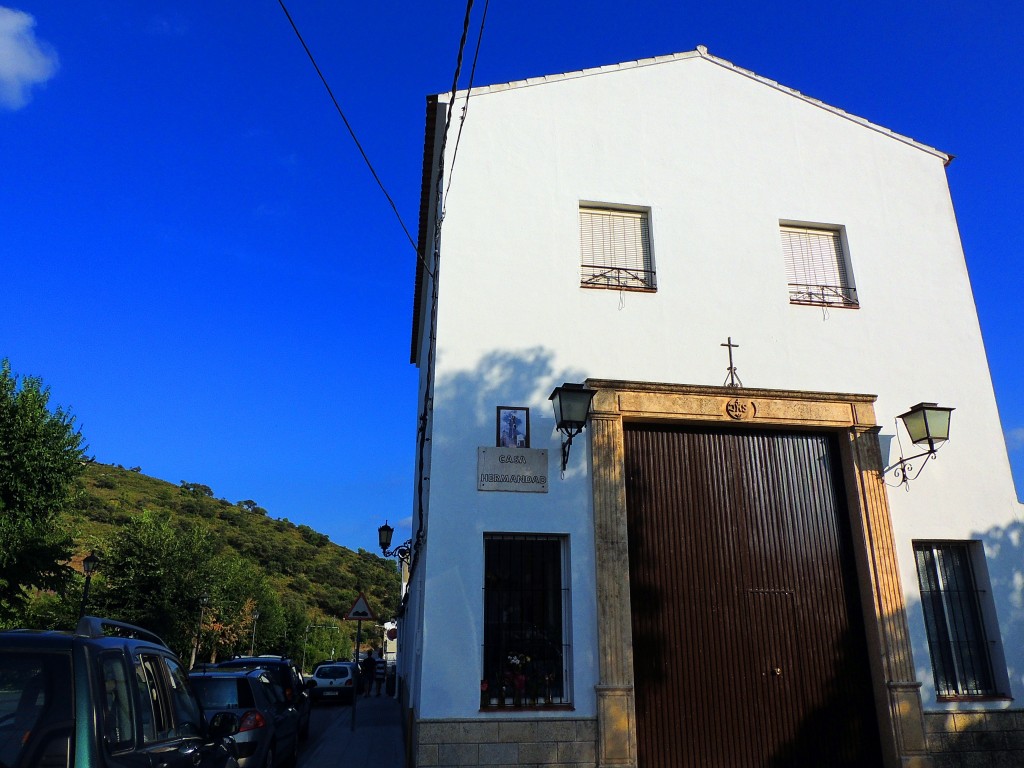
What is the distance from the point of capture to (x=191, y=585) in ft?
83.8

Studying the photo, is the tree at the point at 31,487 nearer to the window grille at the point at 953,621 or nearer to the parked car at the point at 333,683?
the parked car at the point at 333,683

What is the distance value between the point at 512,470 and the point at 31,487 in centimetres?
1201

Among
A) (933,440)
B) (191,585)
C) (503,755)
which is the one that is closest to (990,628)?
(933,440)

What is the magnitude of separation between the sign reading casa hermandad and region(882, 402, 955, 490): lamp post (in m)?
4.36

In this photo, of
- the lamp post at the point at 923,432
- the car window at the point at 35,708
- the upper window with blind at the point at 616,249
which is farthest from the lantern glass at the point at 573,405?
the car window at the point at 35,708

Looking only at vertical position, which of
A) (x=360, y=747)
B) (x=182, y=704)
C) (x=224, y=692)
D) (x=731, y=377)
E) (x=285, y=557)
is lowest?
(x=360, y=747)

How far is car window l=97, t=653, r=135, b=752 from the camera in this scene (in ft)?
10.1

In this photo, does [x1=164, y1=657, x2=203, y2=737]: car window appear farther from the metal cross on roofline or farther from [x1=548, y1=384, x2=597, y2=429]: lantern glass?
the metal cross on roofline

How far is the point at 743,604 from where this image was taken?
8.64 metres

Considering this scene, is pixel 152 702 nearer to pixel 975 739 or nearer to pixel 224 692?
pixel 224 692

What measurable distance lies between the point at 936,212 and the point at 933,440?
12.6 ft

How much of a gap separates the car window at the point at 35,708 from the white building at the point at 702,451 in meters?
5.05

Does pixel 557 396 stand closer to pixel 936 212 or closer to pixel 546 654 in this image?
pixel 546 654

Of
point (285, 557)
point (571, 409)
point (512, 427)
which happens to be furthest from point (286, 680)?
point (285, 557)
